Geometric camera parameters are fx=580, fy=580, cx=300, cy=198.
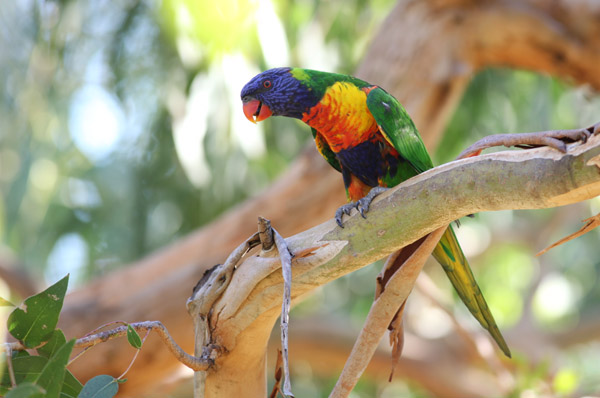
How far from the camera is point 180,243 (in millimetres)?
2836

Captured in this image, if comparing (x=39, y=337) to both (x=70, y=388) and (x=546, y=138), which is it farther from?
(x=546, y=138)

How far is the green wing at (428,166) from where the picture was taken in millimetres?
1318

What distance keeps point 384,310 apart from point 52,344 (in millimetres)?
623

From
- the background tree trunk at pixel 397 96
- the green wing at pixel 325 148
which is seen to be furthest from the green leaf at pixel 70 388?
the background tree trunk at pixel 397 96

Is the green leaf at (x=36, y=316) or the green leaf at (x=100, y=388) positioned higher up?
the green leaf at (x=36, y=316)

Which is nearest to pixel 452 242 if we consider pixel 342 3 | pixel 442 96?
pixel 442 96

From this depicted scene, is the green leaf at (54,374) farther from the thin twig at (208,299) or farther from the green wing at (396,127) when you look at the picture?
the green wing at (396,127)

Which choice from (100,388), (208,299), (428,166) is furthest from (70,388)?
(428,166)

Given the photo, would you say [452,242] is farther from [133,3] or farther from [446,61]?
[133,3]

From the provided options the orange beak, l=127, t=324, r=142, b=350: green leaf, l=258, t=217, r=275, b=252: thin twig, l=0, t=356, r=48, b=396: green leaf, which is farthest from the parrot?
l=0, t=356, r=48, b=396: green leaf

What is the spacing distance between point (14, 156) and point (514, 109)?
4.00 metres

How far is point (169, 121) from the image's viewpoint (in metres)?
3.84

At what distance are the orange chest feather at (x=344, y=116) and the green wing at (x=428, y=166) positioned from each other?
55 mm

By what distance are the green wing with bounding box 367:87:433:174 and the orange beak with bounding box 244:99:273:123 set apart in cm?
31
